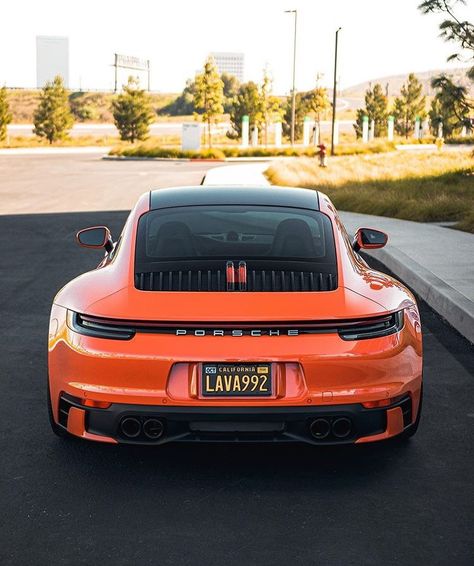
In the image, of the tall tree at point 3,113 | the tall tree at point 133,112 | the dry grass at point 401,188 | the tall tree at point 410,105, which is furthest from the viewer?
the tall tree at point 410,105

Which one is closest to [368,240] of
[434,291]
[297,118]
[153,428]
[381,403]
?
[381,403]

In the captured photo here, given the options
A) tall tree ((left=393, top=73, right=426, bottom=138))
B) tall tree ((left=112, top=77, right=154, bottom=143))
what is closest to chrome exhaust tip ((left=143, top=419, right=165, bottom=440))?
tall tree ((left=112, top=77, right=154, bottom=143))

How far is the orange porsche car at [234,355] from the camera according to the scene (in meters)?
4.48

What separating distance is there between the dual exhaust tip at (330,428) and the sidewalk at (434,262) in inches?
150

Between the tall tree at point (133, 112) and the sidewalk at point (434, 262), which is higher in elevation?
the tall tree at point (133, 112)

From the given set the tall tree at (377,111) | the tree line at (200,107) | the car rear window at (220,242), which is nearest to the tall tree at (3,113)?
the tree line at (200,107)

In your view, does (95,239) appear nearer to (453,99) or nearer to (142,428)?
(142,428)

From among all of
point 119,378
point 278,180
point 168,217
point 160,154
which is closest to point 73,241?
point 168,217

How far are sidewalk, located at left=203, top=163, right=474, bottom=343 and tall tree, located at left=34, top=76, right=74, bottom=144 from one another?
199 feet

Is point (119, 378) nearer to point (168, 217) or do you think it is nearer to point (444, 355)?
point (168, 217)

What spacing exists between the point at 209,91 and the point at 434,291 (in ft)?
207

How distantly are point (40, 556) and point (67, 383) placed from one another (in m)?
1.05

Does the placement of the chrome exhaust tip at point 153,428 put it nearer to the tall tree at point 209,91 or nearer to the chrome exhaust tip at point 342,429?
the chrome exhaust tip at point 342,429

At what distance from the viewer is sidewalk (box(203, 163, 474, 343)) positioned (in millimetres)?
9164
